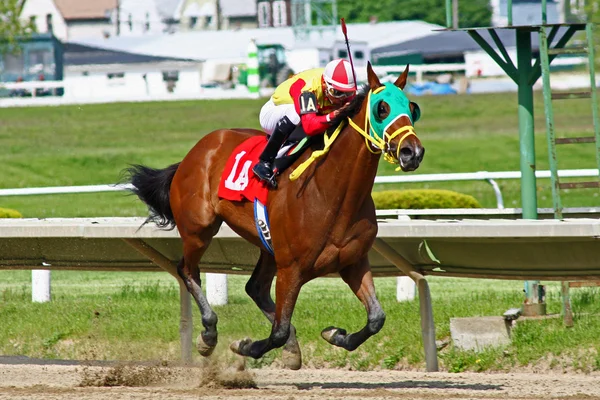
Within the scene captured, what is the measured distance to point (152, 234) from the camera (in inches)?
256

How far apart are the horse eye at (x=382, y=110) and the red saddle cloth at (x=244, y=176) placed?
88cm

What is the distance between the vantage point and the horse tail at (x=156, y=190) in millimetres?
6730

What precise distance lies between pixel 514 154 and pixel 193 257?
15.6m

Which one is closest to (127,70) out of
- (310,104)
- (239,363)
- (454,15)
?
(454,15)

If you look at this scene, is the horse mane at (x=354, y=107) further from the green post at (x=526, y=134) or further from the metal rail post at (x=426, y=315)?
the green post at (x=526, y=134)

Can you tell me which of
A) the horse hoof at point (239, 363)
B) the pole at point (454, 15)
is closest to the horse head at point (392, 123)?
the horse hoof at point (239, 363)

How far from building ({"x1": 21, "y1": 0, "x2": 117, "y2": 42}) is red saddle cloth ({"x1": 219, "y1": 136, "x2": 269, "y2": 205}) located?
221 ft

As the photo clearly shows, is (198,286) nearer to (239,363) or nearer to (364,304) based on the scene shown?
(239,363)

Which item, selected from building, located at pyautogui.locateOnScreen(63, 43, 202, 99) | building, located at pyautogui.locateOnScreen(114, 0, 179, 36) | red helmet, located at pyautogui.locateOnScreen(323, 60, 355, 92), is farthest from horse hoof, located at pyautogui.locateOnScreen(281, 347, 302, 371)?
building, located at pyautogui.locateOnScreen(114, 0, 179, 36)

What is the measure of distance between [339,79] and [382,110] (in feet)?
1.38

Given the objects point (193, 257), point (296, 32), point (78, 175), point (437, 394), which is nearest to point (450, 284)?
point (193, 257)

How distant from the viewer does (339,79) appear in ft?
18.0

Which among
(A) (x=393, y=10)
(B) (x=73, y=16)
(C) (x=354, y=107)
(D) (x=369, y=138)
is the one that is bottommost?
(D) (x=369, y=138)

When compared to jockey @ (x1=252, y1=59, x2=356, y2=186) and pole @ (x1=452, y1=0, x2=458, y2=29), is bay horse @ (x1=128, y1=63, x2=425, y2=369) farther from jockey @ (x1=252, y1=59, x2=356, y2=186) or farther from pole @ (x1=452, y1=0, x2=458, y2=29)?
pole @ (x1=452, y1=0, x2=458, y2=29)
